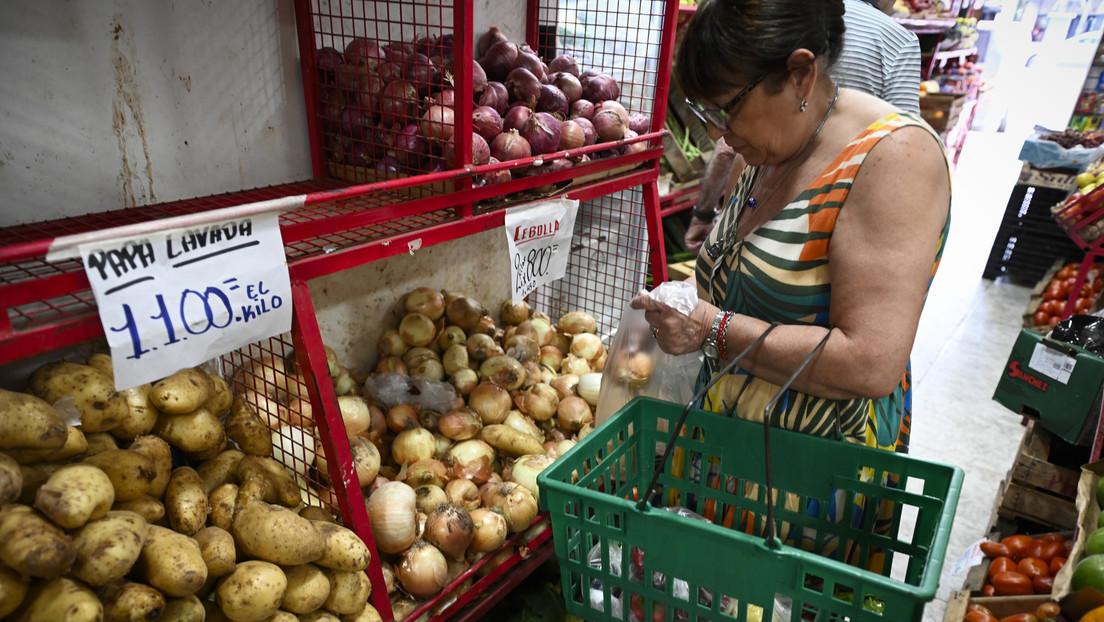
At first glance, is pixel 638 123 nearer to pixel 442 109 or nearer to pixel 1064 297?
pixel 442 109

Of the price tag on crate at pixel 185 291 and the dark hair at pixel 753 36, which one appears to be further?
the dark hair at pixel 753 36

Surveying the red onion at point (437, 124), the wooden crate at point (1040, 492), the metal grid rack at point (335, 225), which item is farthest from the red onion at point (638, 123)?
the wooden crate at point (1040, 492)

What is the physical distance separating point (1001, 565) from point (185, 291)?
2.72m

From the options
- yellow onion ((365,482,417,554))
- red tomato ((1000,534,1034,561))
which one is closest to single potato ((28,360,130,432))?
yellow onion ((365,482,417,554))

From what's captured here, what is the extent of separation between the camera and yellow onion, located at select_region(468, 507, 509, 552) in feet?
5.61

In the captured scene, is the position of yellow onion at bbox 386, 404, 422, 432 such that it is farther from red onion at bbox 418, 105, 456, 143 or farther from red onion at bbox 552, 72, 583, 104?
red onion at bbox 552, 72, 583, 104

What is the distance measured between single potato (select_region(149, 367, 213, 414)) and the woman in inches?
36.8

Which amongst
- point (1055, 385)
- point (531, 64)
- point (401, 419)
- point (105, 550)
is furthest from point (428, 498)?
point (1055, 385)

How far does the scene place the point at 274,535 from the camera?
125 centimetres

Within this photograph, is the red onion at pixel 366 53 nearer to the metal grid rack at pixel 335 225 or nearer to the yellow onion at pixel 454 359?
the metal grid rack at pixel 335 225

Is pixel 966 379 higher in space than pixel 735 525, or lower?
lower

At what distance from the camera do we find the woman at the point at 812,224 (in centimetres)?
110

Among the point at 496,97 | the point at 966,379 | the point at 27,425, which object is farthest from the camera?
the point at 966,379

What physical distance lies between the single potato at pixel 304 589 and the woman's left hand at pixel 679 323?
854 millimetres
